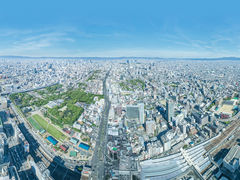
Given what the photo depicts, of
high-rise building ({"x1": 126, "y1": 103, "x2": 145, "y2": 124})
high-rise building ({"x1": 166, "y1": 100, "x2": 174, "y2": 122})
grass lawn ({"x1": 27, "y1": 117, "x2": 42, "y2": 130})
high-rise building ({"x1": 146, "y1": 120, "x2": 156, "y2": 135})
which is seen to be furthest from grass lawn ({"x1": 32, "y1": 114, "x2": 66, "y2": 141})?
high-rise building ({"x1": 166, "y1": 100, "x2": 174, "y2": 122})

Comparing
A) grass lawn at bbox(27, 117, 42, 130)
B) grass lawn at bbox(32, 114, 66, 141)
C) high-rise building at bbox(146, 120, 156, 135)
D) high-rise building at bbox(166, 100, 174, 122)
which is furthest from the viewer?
high-rise building at bbox(166, 100, 174, 122)

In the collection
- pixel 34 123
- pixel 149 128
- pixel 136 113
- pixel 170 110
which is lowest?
pixel 34 123

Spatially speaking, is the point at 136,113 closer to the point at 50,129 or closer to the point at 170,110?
the point at 170,110

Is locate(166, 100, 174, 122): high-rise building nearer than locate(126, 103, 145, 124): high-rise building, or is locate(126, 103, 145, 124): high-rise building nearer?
locate(126, 103, 145, 124): high-rise building

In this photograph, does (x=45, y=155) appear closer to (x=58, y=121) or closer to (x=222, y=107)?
(x=58, y=121)

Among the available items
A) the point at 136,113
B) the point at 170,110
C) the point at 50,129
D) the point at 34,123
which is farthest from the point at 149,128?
the point at 34,123

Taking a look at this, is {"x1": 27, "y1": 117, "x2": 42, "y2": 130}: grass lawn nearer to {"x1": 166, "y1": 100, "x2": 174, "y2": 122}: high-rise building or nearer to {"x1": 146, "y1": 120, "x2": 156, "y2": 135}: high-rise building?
{"x1": 146, "y1": 120, "x2": 156, "y2": 135}: high-rise building

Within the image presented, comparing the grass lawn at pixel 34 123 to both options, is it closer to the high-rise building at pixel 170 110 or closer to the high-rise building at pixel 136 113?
the high-rise building at pixel 136 113

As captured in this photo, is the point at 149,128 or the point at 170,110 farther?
the point at 170,110

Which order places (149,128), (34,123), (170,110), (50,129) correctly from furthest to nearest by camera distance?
(170,110) → (34,123) → (50,129) → (149,128)
